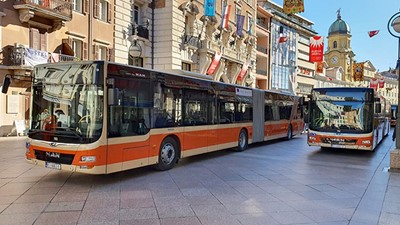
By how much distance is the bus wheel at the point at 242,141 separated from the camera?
1494 centimetres

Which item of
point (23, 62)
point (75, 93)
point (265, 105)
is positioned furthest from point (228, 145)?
point (23, 62)

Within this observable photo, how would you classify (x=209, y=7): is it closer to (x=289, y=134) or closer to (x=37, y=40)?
(x=289, y=134)

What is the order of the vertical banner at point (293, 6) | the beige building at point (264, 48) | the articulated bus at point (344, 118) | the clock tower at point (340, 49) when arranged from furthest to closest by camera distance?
the clock tower at point (340, 49)
the beige building at point (264, 48)
the vertical banner at point (293, 6)
the articulated bus at point (344, 118)

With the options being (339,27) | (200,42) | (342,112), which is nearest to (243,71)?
(200,42)

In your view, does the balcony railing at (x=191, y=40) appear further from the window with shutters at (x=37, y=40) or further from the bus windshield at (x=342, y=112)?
the bus windshield at (x=342, y=112)

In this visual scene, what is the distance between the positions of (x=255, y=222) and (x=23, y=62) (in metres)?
17.0

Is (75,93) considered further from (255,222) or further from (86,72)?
(255,222)

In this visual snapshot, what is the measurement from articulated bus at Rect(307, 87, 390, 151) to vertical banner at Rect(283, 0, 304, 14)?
5.19m

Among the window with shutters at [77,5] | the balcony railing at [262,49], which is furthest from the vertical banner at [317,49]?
the window with shutters at [77,5]

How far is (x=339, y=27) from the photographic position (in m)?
94.1

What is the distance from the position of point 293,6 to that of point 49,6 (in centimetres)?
1359

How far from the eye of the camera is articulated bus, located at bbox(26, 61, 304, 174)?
7.91 metres

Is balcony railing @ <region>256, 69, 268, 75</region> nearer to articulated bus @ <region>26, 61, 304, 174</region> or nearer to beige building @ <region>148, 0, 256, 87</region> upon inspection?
beige building @ <region>148, 0, 256, 87</region>

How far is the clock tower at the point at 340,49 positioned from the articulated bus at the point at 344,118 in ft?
272
